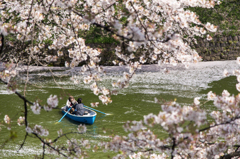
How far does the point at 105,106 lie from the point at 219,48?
13.6 metres

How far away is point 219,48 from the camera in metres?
21.4

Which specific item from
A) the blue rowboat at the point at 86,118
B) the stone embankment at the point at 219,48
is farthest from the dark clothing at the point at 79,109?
the stone embankment at the point at 219,48

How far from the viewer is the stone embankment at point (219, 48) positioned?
21250mm

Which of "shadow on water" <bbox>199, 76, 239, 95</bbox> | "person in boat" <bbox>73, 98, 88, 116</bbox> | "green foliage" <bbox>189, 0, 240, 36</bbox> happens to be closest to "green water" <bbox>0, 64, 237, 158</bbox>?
"shadow on water" <bbox>199, 76, 239, 95</bbox>

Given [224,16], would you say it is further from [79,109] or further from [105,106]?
[79,109]

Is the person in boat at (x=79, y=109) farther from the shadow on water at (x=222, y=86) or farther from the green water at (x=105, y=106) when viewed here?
the shadow on water at (x=222, y=86)

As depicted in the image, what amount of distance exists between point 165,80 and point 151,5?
1123 centimetres

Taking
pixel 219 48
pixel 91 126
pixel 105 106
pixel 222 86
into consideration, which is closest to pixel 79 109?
pixel 91 126

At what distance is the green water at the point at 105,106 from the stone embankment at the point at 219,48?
561 centimetres

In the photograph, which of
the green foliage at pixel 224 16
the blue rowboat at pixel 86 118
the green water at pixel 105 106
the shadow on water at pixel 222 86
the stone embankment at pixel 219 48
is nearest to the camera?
the green water at pixel 105 106

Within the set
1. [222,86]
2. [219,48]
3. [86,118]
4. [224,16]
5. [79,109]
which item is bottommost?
[86,118]

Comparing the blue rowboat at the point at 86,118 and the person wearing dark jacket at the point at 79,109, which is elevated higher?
the person wearing dark jacket at the point at 79,109

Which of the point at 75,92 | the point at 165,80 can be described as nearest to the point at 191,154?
the point at 75,92

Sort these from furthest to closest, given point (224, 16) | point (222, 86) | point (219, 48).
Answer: point (224, 16)
point (219, 48)
point (222, 86)
